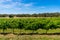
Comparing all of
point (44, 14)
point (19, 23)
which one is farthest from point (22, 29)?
point (44, 14)

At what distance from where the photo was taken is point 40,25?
47344 millimetres

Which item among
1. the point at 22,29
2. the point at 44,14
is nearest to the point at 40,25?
the point at 22,29

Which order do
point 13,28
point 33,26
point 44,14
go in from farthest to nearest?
point 44,14, point 13,28, point 33,26

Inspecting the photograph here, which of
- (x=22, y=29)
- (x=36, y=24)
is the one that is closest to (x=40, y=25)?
(x=36, y=24)

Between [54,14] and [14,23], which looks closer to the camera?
[14,23]

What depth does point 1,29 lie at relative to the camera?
5103 centimetres

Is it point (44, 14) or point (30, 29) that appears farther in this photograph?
point (44, 14)

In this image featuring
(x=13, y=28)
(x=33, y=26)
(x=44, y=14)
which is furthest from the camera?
(x=44, y=14)

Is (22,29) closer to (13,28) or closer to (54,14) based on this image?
(13,28)

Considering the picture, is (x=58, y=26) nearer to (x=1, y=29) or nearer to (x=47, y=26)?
(x=47, y=26)

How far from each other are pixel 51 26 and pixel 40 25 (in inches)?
106

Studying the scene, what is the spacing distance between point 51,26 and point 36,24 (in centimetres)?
371

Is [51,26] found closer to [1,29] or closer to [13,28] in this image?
[13,28]

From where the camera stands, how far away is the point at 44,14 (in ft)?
357
